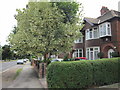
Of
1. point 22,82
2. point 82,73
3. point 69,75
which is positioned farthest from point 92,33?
point 22,82

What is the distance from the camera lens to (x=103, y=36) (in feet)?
47.4

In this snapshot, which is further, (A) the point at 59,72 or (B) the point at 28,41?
(B) the point at 28,41

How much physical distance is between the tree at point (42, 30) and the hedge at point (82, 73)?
3.45 metres

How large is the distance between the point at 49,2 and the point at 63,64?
673cm

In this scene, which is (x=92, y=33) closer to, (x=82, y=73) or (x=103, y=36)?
(x=103, y=36)

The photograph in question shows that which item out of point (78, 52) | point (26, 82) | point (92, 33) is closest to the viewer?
point (26, 82)

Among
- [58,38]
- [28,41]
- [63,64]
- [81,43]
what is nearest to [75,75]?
[63,64]

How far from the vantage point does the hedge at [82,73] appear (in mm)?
5410

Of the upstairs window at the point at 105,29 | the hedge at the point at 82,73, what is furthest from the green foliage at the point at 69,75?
the upstairs window at the point at 105,29

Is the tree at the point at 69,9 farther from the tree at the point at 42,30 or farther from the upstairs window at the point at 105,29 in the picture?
the upstairs window at the point at 105,29

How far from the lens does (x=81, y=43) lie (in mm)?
19781

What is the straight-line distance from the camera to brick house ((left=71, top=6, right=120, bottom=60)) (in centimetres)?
1359

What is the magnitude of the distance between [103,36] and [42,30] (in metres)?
9.47

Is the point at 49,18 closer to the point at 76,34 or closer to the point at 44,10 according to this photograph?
the point at 44,10
